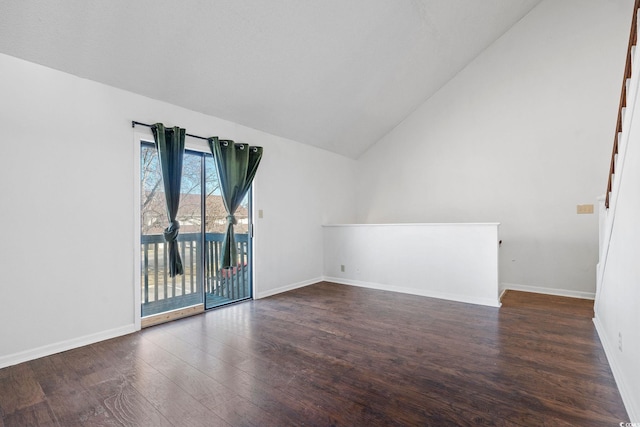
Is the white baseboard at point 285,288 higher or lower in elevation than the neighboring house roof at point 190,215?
lower

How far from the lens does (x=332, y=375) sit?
213 centimetres

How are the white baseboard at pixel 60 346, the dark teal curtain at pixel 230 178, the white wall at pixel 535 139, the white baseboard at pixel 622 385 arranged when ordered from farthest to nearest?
the white wall at pixel 535 139
the dark teal curtain at pixel 230 178
the white baseboard at pixel 60 346
the white baseboard at pixel 622 385

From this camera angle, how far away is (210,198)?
3.77m

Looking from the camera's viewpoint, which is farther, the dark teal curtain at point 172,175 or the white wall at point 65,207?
the dark teal curtain at point 172,175

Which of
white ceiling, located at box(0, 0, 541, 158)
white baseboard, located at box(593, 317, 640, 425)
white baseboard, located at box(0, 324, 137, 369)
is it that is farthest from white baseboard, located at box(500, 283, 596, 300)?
white baseboard, located at box(0, 324, 137, 369)

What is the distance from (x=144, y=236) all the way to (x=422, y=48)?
4344 mm

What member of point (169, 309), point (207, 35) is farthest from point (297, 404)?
point (207, 35)

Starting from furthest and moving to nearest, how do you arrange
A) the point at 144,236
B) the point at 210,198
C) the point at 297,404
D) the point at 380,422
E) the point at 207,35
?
the point at 210,198 < the point at 144,236 < the point at 207,35 < the point at 297,404 < the point at 380,422

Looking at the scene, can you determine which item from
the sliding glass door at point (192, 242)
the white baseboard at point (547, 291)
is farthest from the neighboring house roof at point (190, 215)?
the white baseboard at point (547, 291)

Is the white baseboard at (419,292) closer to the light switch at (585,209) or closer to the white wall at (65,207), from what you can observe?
the light switch at (585,209)

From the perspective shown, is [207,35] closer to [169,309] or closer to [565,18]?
[169,309]

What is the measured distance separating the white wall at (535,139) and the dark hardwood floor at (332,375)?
134cm

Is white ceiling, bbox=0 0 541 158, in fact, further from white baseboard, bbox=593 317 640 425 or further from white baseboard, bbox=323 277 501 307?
white baseboard, bbox=593 317 640 425

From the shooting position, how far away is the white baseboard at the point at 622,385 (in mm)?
1547
